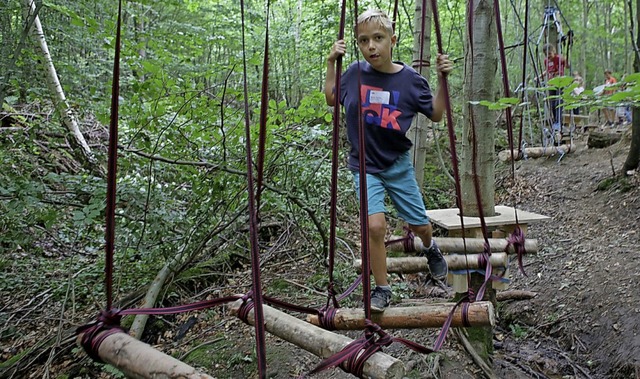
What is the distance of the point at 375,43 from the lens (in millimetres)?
1975

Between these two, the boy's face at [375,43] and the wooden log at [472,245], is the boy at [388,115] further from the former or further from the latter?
the wooden log at [472,245]

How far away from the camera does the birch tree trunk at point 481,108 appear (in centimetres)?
250

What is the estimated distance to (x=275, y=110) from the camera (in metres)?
3.42

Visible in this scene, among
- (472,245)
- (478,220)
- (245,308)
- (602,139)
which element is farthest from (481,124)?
(602,139)

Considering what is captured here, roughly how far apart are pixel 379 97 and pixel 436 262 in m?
0.81

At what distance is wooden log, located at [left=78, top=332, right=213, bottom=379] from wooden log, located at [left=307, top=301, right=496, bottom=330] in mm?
642

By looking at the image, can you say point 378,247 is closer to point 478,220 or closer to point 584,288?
point 478,220

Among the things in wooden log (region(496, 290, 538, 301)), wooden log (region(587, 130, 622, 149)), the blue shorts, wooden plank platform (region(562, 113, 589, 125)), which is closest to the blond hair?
the blue shorts

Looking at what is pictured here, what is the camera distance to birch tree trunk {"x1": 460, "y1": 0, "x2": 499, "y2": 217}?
2498 mm

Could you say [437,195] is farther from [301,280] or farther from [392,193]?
[392,193]

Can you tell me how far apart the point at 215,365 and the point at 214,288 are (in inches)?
34.3

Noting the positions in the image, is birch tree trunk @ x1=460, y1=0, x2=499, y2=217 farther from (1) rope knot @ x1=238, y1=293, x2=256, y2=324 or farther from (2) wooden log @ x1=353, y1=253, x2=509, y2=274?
(1) rope knot @ x1=238, y1=293, x2=256, y2=324

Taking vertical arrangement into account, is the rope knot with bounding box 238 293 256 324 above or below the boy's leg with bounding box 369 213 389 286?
below

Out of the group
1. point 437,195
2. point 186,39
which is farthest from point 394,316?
point 437,195
